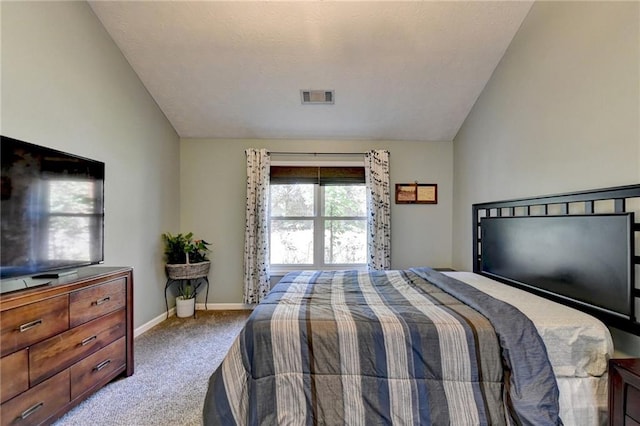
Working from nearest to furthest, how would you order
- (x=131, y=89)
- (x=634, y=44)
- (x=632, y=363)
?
(x=632, y=363)
(x=634, y=44)
(x=131, y=89)

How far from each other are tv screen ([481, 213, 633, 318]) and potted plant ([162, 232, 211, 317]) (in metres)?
3.17

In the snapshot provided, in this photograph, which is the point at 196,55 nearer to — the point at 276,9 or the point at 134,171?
the point at 276,9

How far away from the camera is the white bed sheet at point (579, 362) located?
1.35 metres

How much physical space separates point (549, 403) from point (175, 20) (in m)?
3.50

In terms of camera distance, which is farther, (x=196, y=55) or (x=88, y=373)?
(x=196, y=55)

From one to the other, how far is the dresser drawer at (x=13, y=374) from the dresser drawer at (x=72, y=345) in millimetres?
29

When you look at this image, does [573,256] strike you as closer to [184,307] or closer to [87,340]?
[87,340]

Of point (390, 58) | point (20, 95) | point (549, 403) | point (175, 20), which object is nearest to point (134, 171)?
point (20, 95)

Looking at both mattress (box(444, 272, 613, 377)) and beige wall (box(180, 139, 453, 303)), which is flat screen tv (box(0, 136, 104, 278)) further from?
mattress (box(444, 272, 613, 377))

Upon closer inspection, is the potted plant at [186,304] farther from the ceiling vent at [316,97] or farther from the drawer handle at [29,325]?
the ceiling vent at [316,97]

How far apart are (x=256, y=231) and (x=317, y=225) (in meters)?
0.82

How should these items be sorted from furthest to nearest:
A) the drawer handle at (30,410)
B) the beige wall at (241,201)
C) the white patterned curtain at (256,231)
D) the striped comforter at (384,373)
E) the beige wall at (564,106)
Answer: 1. the beige wall at (241,201)
2. the white patterned curtain at (256,231)
3. the beige wall at (564,106)
4. the drawer handle at (30,410)
5. the striped comforter at (384,373)

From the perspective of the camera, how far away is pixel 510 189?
2615 mm

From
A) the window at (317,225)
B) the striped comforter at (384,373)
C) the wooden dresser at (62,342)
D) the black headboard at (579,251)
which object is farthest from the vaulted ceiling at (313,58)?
the striped comforter at (384,373)
